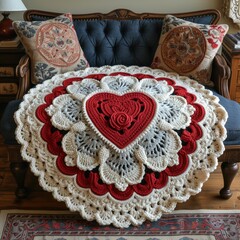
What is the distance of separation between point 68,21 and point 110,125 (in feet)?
2.83

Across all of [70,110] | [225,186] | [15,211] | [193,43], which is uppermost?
[193,43]

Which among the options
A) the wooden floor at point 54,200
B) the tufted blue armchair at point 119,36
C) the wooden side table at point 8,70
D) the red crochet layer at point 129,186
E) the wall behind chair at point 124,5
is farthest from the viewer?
the wall behind chair at point 124,5

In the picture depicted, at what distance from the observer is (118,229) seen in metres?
1.62

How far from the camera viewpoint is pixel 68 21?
2.15 meters

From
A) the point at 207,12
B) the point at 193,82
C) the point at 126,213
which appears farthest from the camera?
the point at 207,12

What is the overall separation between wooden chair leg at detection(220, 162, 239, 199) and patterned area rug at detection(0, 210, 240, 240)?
0.11m

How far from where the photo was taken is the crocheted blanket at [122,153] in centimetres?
158

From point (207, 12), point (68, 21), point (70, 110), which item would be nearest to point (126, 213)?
point (70, 110)

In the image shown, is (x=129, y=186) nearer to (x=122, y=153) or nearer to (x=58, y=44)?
(x=122, y=153)

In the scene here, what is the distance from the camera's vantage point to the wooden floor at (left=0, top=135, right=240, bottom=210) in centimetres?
179

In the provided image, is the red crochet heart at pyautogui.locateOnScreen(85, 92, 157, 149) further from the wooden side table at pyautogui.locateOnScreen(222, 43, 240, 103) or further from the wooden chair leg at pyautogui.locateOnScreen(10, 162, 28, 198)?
the wooden side table at pyautogui.locateOnScreen(222, 43, 240, 103)

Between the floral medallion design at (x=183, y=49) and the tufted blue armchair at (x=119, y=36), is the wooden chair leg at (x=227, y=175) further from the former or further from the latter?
the floral medallion design at (x=183, y=49)

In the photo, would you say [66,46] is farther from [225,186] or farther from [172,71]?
[225,186]

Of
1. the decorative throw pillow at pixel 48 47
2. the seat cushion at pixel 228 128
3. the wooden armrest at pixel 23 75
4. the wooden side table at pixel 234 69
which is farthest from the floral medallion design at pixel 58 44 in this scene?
the wooden side table at pixel 234 69
